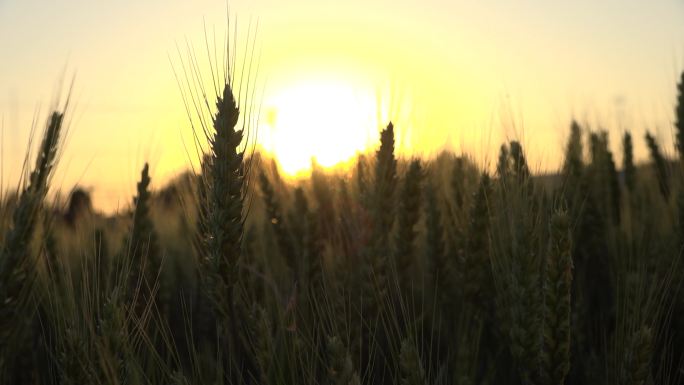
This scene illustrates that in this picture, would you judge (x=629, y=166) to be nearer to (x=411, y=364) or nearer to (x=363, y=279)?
(x=363, y=279)

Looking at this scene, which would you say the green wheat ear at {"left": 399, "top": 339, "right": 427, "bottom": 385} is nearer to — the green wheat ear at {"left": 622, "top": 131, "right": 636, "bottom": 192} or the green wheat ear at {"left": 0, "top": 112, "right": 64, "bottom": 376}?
the green wheat ear at {"left": 0, "top": 112, "right": 64, "bottom": 376}

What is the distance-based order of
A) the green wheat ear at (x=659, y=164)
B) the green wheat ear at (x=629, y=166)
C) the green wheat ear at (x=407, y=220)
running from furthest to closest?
the green wheat ear at (x=629, y=166)
the green wheat ear at (x=659, y=164)
the green wheat ear at (x=407, y=220)

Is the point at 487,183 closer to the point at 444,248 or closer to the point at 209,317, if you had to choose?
the point at 444,248

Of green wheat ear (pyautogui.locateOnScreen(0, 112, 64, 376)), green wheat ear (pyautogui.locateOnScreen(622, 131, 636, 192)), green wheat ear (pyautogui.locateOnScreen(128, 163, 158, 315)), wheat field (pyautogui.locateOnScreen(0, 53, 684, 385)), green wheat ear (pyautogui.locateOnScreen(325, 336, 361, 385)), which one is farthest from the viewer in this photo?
green wheat ear (pyautogui.locateOnScreen(622, 131, 636, 192))

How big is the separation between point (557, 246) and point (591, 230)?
54.9 inches

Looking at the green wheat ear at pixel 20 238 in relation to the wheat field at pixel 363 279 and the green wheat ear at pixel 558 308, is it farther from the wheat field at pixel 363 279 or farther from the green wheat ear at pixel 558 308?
the green wheat ear at pixel 558 308

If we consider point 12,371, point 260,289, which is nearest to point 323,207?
point 260,289

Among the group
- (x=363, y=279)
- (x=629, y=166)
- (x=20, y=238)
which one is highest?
(x=629, y=166)

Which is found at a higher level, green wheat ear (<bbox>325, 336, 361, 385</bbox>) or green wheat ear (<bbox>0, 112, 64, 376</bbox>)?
green wheat ear (<bbox>0, 112, 64, 376</bbox>)

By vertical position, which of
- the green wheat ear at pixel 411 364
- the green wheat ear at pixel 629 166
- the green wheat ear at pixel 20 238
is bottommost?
the green wheat ear at pixel 411 364

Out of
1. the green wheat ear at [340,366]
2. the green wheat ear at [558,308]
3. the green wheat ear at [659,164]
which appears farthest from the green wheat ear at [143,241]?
the green wheat ear at [659,164]

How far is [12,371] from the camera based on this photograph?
2.23 metres

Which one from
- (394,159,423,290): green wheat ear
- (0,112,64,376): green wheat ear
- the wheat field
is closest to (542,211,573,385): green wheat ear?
the wheat field

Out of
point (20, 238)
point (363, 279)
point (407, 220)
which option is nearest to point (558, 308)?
point (363, 279)
